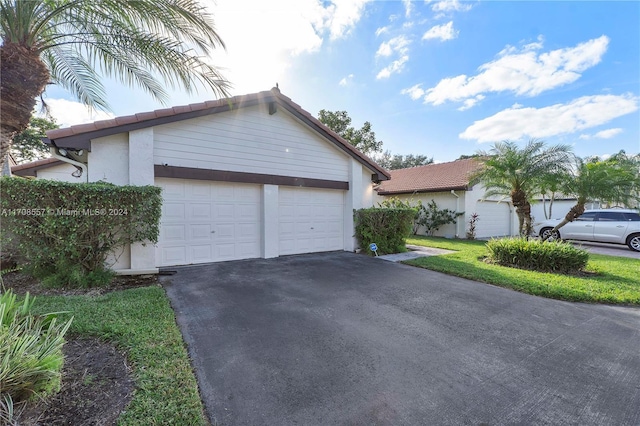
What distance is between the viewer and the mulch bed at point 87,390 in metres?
1.88

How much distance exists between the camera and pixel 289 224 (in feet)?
28.9

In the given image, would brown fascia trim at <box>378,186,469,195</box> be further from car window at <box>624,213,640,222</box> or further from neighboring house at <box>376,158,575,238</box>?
car window at <box>624,213,640,222</box>

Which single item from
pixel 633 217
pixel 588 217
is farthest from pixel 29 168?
pixel 633 217

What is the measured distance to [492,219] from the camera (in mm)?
15672

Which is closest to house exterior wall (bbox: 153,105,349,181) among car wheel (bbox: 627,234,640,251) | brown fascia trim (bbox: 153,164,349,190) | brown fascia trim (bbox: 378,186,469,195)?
brown fascia trim (bbox: 153,164,349,190)

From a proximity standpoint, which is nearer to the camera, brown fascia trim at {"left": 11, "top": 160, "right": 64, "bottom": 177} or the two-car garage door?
the two-car garage door

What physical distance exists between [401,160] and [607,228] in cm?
3125

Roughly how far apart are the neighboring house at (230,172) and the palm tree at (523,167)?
4366 millimetres

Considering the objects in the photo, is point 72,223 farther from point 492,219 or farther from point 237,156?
point 492,219

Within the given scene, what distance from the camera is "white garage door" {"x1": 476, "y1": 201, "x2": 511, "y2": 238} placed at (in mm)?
14898

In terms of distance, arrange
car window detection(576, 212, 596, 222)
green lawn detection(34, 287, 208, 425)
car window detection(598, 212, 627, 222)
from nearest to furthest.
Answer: green lawn detection(34, 287, 208, 425) → car window detection(598, 212, 627, 222) → car window detection(576, 212, 596, 222)

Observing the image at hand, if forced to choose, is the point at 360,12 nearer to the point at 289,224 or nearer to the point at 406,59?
the point at 406,59

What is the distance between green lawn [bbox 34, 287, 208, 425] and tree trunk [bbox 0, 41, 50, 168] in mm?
2792

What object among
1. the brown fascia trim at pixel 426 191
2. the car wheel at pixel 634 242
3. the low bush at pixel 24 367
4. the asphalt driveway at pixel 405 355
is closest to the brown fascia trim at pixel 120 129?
the asphalt driveway at pixel 405 355
